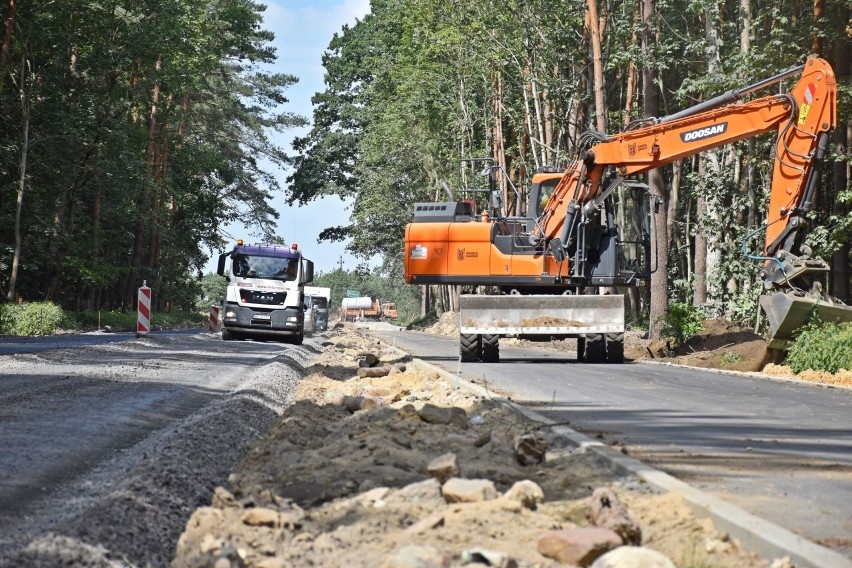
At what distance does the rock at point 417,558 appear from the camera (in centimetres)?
490

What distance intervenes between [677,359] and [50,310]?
71.2ft

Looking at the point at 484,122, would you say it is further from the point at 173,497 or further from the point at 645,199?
the point at 173,497

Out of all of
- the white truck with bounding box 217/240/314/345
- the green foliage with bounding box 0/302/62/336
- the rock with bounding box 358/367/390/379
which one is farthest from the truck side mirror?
the rock with bounding box 358/367/390/379

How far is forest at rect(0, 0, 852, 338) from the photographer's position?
107 ft

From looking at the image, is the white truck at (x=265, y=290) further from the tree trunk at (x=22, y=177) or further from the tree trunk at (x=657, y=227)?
the tree trunk at (x=657, y=227)

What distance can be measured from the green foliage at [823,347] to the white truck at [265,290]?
722 inches

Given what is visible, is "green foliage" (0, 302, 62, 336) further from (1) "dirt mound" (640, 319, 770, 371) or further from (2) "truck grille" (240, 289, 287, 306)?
(1) "dirt mound" (640, 319, 770, 371)

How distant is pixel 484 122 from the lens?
2297 inches

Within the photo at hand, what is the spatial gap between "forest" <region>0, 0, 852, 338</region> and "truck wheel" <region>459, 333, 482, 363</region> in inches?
281

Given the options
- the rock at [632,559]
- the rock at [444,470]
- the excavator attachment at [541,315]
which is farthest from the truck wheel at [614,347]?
the rock at [632,559]

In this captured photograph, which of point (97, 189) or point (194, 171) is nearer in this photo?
point (97, 189)

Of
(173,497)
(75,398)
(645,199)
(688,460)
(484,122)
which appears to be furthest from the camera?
(484,122)

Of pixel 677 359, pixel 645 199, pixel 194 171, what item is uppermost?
pixel 194 171

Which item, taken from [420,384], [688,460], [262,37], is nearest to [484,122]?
[262,37]
